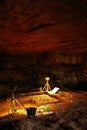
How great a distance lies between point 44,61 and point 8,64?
11.9ft

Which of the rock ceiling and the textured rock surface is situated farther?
the textured rock surface

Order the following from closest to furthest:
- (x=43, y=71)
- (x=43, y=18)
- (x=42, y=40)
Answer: (x=43, y=18) → (x=42, y=40) → (x=43, y=71)

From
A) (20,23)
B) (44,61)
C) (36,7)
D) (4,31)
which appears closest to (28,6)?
(36,7)

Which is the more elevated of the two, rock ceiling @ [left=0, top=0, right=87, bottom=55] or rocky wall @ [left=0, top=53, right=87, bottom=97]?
rock ceiling @ [left=0, top=0, right=87, bottom=55]

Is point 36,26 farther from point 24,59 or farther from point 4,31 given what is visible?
point 24,59

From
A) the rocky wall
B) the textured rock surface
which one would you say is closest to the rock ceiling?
the textured rock surface

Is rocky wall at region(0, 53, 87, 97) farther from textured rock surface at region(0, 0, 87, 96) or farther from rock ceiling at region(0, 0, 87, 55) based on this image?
rock ceiling at region(0, 0, 87, 55)

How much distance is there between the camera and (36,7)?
6430 millimetres

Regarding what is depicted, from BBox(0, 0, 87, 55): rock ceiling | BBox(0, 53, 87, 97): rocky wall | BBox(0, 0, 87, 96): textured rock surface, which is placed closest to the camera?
BBox(0, 0, 87, 55): rock ceiling

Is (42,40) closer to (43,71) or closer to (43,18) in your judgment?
(43,18)

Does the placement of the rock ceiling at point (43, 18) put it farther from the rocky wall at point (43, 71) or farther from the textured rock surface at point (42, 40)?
the rocky wall at point (43, 71)

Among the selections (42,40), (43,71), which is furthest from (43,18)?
(43,71)

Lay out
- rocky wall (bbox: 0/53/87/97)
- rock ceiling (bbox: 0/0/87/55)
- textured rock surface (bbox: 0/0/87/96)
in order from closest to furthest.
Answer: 1. rock ceiling (bbox: 0/0/87/55)
2. textured rock surface (bbox: 0/0/87/96)
3. rocky wall (bbox: 0/53/87/97)

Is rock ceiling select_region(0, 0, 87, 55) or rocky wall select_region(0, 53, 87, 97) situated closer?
rock ceiling select_region(0, 0, 87, 55)
